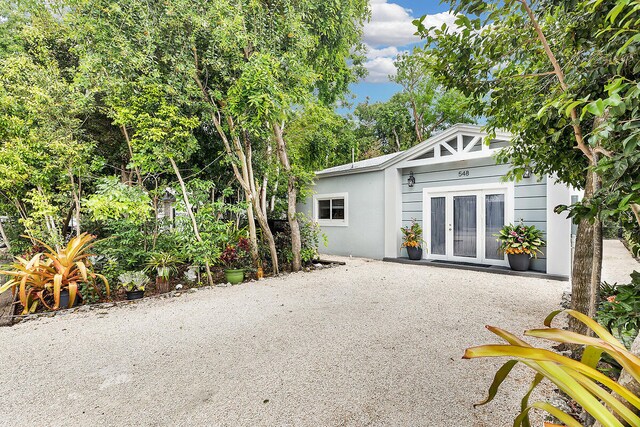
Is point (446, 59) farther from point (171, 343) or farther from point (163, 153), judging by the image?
point (163, 153)

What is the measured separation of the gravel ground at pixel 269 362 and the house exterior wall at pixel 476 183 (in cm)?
203

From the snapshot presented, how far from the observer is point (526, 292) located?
187 inches

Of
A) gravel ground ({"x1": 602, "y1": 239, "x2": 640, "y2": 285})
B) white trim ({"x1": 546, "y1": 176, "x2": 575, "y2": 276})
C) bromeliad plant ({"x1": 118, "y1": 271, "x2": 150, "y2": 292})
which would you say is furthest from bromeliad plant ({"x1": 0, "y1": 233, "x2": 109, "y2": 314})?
gravel ground ({"x1": 602, "y1": 239, "x2": 640, "y2": 285})

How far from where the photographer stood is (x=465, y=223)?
23.3ft

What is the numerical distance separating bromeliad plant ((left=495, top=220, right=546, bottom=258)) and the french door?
0.40 metres

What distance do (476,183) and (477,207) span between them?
0.56 m

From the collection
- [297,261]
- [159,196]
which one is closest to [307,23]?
[159,196]

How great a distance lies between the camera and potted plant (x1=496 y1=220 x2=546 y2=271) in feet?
19.3

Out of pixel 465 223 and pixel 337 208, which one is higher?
pixel 337 208

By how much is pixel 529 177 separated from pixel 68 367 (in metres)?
7.62

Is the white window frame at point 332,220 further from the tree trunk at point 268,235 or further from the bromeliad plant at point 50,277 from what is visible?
the bromeliad plant at point 50,277

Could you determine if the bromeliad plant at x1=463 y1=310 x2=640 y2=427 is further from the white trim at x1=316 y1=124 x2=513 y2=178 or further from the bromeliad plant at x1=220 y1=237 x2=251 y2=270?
the white trim at x1=316 y1=124 x2=513 y2=178

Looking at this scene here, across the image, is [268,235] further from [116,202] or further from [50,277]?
[50,277]

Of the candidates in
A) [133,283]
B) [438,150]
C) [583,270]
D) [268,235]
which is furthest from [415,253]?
[133,283]
